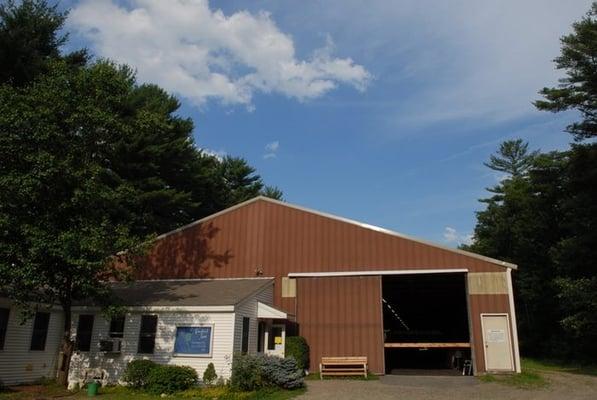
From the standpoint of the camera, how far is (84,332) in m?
19.6

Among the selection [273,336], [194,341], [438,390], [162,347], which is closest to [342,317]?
[273,336]

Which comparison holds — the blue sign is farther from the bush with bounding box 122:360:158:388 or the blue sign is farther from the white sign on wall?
the white sign on wall

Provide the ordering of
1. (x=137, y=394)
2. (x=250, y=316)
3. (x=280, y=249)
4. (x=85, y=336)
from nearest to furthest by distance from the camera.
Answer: (x=137, y=394) → (x=250, y=316) → (x=85, y=336) → (x=280, y=249)

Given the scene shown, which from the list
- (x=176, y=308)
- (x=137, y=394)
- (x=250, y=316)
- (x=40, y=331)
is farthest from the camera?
(x=40, y=331)

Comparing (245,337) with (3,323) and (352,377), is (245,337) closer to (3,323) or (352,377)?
(352,377)

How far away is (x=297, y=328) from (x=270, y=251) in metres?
3.70

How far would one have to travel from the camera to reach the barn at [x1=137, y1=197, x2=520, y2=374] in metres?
20.5

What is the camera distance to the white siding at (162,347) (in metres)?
17.2

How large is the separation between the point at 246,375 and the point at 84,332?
295 inches

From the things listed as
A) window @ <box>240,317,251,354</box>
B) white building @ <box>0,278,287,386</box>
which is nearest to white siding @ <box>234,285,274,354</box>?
white building @ <box>0,278,287,386</box>

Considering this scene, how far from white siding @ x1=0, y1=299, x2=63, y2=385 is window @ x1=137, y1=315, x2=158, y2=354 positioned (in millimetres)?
3918

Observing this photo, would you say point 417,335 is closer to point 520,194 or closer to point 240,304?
point 520,194

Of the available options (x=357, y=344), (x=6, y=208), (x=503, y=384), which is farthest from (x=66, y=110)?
(x=503, y=384)

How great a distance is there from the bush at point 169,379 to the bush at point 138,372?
341 mm
